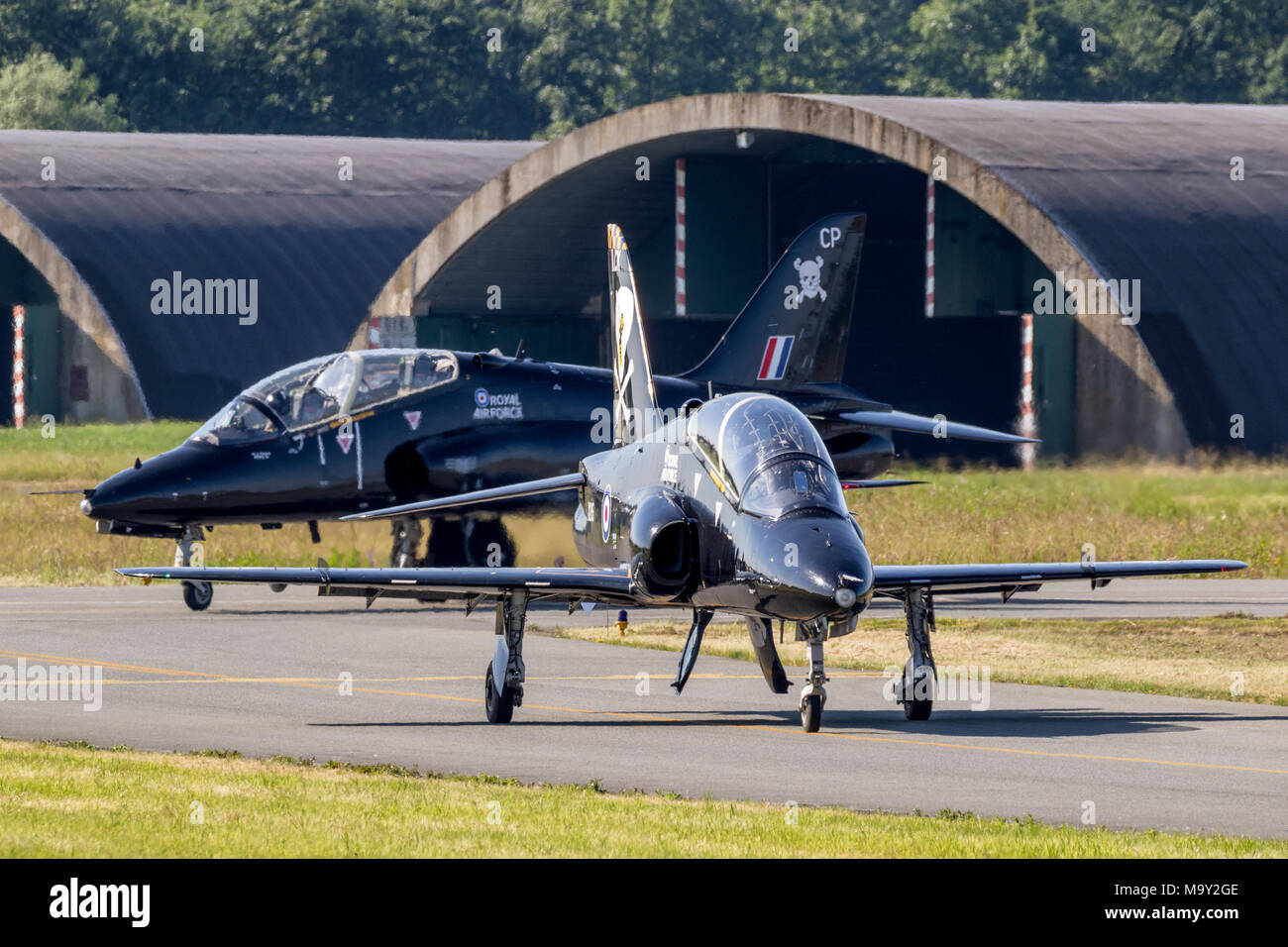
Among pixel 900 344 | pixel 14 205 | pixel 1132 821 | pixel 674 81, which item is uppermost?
pixel 674 81

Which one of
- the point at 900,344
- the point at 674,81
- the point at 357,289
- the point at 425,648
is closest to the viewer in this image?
the point at 425,648

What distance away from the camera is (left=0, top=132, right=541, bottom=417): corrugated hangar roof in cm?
4866

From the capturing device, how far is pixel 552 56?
90.6m

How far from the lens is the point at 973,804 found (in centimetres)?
1316

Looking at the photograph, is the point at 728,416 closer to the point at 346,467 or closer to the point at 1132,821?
the point at 1132,821

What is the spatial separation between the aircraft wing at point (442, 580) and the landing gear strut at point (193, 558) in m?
9.19

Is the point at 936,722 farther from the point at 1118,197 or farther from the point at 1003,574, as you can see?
the point at 1118,197

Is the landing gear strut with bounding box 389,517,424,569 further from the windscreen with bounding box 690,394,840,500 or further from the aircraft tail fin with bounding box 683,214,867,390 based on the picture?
the windscreen with bounding box 690,394,840,500

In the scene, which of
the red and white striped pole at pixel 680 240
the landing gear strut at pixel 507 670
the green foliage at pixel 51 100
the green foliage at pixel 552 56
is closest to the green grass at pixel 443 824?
the landing gear strut at pixel 507 670

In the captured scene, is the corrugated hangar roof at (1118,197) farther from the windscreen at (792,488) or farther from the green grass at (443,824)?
the green grass at (443,824)

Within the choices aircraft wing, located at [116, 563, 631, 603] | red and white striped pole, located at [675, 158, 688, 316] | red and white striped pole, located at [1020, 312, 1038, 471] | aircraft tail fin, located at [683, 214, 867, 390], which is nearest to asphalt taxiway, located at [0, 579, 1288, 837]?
aircraft wing, located at [116, 563, 631, 603]
